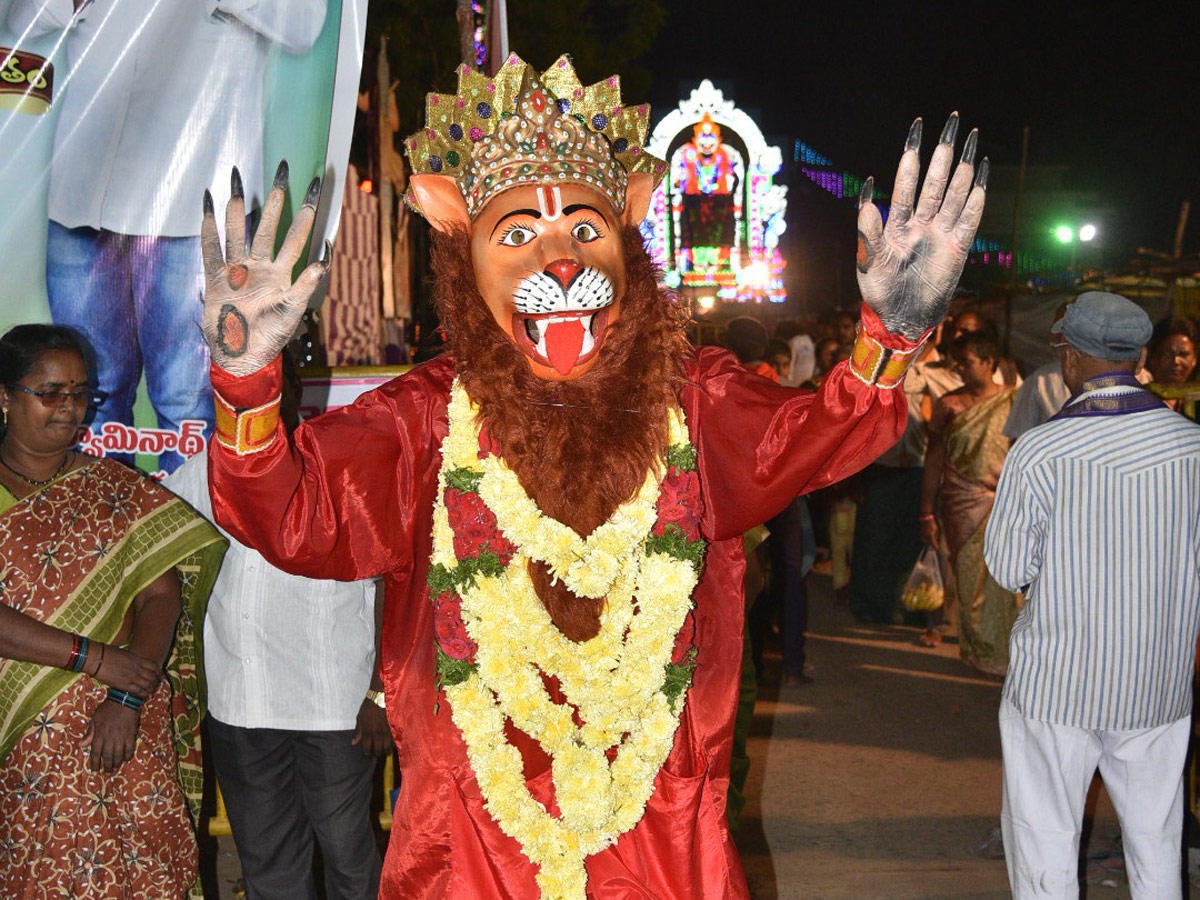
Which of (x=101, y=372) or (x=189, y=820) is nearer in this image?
(x=189, y=820)

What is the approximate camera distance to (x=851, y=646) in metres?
8.69

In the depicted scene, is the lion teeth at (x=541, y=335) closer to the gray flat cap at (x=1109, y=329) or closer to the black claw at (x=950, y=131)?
the black claw at (x=950, y=131)

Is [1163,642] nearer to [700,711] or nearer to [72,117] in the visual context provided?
[700,711]

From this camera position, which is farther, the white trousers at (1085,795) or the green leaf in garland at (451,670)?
the white trousers at (1085,795)

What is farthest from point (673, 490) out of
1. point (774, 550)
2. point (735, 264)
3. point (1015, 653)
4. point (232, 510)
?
point (735, 264)

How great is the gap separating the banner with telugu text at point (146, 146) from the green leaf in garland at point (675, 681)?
1982 mm

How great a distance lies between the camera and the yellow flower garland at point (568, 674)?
289cm

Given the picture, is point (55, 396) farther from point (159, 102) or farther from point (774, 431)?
point (774, 431)

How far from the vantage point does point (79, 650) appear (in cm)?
334

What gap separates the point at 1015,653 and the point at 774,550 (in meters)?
3.70

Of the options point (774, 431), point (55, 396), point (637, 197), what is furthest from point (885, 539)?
point (55, 396)

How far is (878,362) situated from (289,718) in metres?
2.09

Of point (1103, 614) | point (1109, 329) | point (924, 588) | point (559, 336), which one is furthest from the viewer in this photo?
point (924, 588)

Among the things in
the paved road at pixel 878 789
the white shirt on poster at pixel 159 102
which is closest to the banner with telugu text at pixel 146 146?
the white shirt on poster at pixel 159 102
